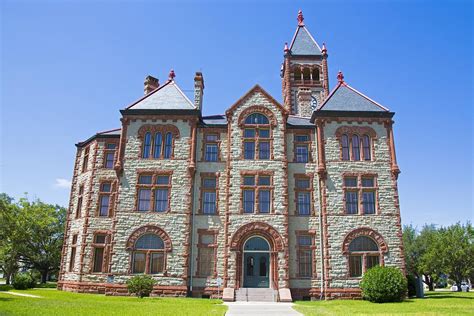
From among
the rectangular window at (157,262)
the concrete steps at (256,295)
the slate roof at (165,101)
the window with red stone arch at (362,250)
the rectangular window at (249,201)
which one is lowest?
the concrete steps at (256,295)

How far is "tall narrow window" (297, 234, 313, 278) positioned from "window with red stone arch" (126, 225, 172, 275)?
344 inches

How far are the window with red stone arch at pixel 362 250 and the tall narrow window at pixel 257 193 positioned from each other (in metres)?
5.84

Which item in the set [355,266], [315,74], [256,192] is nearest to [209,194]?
[256,192]

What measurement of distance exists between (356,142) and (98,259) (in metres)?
20.4

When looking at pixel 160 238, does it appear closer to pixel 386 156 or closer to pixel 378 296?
pixel 378 296

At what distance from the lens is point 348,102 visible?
28.4 metres

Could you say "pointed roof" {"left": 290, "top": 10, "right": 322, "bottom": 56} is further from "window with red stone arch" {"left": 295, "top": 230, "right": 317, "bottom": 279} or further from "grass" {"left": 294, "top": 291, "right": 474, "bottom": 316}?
"grass" {"left": 294, "top": 291, "right": 474, "bottom": 316}

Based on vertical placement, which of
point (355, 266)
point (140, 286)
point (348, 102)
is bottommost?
point (140, 286)

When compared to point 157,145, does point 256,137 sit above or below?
above

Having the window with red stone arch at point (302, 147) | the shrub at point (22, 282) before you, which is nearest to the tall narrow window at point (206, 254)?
the window with red stone arch at point (302, 147)

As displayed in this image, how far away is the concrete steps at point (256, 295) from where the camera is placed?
75.7ft

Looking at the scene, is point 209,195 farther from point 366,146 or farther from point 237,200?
point 366,146

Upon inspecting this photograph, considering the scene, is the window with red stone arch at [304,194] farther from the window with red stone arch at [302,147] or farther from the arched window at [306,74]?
the arched window at [306,74]

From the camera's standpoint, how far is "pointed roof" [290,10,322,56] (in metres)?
41.4
